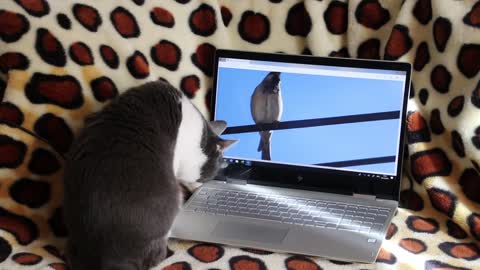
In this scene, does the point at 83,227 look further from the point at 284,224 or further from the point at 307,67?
the point at 307,67

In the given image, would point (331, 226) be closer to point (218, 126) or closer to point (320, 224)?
point (320, 224)

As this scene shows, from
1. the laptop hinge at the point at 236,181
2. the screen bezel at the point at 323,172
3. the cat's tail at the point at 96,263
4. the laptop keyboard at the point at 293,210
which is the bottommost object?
the cat's tail at the point at 96,263

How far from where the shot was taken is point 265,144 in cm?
140

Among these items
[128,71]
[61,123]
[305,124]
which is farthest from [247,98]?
[61,123]

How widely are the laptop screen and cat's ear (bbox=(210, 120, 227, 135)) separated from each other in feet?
0.11

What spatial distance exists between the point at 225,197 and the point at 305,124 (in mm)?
253

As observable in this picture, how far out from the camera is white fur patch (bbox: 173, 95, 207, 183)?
1.30 m

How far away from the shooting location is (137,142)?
1.13 meters

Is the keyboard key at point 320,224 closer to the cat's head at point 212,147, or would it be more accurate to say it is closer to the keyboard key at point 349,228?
the keyboard key at point 349,228

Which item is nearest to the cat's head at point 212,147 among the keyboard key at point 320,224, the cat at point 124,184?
the cat at point 124,184

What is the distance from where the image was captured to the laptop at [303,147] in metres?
1.26

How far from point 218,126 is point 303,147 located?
0.21 metres

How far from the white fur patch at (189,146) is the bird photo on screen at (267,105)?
0.48 feet

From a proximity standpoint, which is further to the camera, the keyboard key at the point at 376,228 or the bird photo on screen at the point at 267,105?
the bird photo on screen at the point at 267,105
